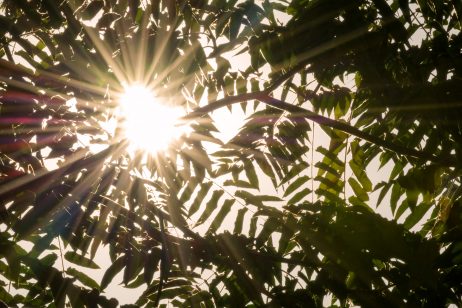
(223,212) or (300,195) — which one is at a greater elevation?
(300,195)

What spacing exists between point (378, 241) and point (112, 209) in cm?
128

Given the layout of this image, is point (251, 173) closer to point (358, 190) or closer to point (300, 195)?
point (300, 195)

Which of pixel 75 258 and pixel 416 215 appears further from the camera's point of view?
pixel 416 215

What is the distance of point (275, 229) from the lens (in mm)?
2400

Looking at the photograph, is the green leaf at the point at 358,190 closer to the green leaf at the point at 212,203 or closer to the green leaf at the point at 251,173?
the green leaf at the point at 251,173

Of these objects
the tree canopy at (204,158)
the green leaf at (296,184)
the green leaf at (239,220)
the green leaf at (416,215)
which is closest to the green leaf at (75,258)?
the tree canopy at (204,158)

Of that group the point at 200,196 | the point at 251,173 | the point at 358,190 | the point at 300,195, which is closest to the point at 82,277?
the point at 200,196

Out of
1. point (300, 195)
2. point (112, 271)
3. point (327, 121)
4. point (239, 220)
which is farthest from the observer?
point (300, 195)

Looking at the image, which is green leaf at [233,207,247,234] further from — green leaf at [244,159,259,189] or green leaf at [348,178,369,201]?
green leaf at [348,178,369,201]

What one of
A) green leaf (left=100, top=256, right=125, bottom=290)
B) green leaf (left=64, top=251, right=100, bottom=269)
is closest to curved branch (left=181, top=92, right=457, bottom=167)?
green leaf (left=100, top=256, right=125, bottom=290)

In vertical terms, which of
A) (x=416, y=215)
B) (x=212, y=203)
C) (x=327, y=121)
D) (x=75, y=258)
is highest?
(x=327, y=121)

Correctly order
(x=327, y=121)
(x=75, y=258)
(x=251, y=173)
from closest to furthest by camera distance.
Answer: (x=327, y=121) → (x=75, y=258) → (x=251, y=173)

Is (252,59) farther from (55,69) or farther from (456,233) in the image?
(456,233)

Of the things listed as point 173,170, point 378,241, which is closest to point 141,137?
point 173,170
